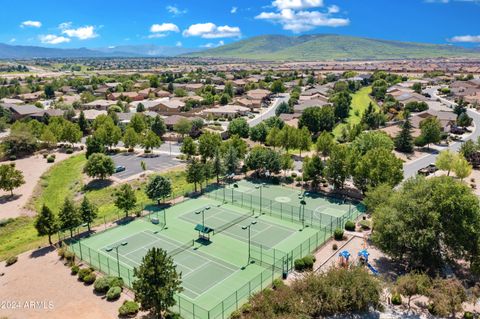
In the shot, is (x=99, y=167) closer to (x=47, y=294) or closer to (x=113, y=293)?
(x=47, y=294)

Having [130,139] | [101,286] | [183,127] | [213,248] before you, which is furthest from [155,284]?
[183,127]

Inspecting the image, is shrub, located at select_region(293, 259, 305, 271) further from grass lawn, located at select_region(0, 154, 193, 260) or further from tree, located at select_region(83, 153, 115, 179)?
tree, located at select_region(83, 153, 115, 179)

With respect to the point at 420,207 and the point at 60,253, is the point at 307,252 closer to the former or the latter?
the point at 420,207

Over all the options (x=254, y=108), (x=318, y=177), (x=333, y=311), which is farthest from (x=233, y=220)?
(x=254, y=108)

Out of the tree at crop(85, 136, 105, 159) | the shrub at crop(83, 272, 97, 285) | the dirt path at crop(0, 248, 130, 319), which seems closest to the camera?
the dirt path at crop(0, 248, 130, 319)

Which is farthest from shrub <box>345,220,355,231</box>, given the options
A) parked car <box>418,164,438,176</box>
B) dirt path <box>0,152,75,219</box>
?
dirt path <box>0,152,75,219</box>

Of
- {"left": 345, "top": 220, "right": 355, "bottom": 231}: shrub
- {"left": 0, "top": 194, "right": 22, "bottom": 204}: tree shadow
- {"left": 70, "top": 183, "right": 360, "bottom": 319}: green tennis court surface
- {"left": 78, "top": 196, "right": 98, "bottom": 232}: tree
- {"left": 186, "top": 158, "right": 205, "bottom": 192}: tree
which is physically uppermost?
{"left": 186, "top": 158, "right": 205, "bottom": 192}: tree
